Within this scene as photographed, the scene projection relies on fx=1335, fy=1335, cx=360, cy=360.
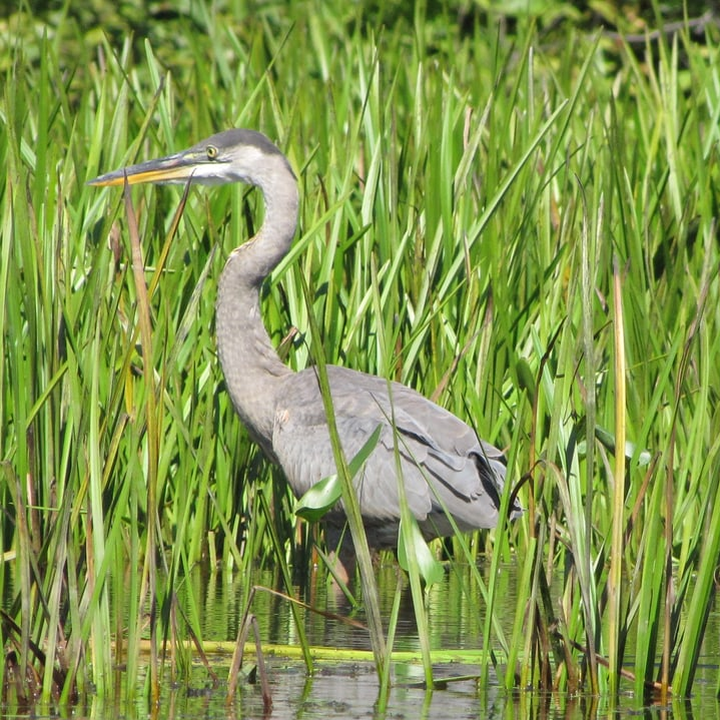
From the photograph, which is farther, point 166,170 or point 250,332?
point 166,170

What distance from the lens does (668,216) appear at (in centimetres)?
542

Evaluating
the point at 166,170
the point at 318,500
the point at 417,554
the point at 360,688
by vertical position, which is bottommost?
the point at 360,688

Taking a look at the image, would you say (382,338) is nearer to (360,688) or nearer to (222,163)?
(360,688)

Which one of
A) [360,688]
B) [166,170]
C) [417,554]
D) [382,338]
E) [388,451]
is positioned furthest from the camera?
[166,170]

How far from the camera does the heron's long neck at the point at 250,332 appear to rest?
14.8ft

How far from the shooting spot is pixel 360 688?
3.18 m

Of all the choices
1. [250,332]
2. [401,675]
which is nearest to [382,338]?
[401,675]

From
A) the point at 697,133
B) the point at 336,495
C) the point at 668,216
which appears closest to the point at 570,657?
the point at 336,495

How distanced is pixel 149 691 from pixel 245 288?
191 centimetres

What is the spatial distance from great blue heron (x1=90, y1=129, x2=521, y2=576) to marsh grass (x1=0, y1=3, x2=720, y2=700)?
4.5 inches

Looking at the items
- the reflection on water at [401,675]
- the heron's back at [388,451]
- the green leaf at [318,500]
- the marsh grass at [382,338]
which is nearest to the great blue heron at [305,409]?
the heron's back at [388,451]

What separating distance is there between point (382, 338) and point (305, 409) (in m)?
1.11

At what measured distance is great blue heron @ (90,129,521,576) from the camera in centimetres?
421

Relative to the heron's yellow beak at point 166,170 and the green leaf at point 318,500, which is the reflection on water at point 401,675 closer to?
the green leaf at point 318,500
